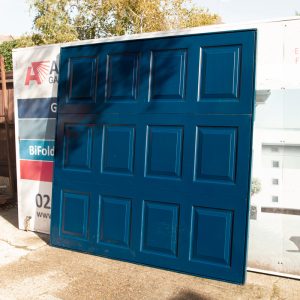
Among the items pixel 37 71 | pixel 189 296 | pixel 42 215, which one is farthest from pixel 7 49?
pixel 189 296

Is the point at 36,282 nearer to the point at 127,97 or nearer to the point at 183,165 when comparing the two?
the point at 183,165

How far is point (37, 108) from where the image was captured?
5.29 metres

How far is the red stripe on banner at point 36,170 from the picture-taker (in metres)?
5.21

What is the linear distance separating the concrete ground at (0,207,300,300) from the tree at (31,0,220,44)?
37.5 feet


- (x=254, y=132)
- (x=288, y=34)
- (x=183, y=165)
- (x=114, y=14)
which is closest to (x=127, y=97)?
(x=183, y=165)

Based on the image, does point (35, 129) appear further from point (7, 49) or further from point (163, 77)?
point (7, 49)

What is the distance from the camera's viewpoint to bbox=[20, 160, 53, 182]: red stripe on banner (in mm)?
5207

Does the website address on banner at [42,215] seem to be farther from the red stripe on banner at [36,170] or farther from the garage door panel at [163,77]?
the garage door panel at [163,77]

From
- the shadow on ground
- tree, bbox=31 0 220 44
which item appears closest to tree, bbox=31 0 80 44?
tree, bbox=31 0 220 44

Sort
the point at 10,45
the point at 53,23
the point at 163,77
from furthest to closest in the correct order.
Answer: the point at 10,45
the point at 53,23
the point at 163,77

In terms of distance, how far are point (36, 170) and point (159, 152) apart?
212 cm

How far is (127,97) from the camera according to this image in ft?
14.4

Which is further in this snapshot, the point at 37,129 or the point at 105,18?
the point at 105,18

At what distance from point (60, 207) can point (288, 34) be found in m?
3.41
